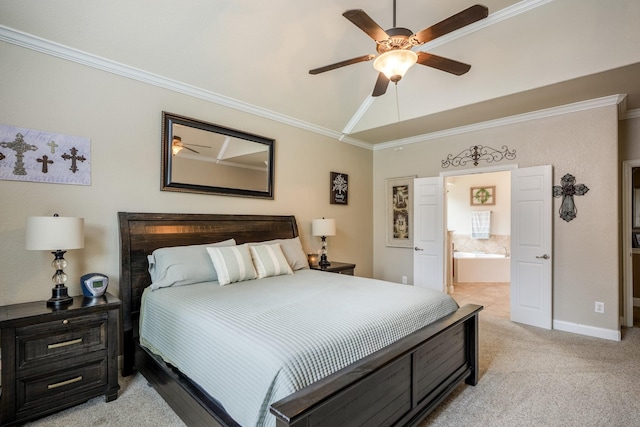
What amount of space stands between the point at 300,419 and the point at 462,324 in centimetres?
181

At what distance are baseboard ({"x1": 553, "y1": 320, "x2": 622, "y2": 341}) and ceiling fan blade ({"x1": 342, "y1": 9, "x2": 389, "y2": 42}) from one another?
3.93 meters

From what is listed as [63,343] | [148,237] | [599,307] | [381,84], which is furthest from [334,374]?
[599,307]

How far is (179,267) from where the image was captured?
2.72 metres

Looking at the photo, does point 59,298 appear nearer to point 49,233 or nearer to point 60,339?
point 60,339

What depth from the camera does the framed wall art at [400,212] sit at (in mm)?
5312

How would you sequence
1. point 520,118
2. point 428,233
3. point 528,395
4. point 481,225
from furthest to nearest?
point 481,225
point 428,233
point 520,118
point 528,395

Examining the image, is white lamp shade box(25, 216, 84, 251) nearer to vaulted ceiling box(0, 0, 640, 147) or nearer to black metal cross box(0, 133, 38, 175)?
black metal cross box(0, 133, 38, 175)

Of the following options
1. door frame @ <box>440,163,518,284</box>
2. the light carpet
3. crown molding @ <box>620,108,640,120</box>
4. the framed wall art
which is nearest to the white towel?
the framed wall art

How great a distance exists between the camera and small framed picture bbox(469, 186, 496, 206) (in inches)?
306

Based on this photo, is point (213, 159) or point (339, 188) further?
point (339, 188)

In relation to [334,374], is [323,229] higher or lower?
higher

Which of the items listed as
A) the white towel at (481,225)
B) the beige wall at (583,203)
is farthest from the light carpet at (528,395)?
the white towel at (481,225)

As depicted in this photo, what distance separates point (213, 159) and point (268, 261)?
1381 millimetres

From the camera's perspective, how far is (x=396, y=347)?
69.2 inches
